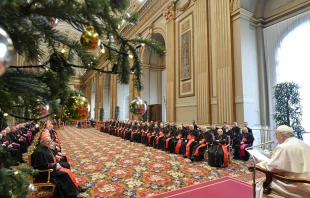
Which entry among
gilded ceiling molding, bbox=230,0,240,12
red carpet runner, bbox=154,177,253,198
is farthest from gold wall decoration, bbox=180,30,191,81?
red carpet runner, bbox=154,177,253,198

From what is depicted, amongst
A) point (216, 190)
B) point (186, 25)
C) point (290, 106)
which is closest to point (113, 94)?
point (186, 25)

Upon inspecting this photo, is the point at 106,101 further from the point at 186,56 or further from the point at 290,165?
the point at 290,165

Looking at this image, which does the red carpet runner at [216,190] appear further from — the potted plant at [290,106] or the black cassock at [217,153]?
the potted plant at [290,106]

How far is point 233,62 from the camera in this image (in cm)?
812

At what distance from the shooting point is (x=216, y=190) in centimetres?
373

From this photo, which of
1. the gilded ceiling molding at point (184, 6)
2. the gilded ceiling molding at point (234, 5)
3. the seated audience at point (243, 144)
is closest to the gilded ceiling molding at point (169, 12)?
the gilded ceiling molding at point (184, 6)

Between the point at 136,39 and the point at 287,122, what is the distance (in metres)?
7.10

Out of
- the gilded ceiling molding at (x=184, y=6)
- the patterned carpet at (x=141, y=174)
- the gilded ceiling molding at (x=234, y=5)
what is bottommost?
the patterned carpet at (x=141, y=174)

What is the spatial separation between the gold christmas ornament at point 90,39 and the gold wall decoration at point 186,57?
9052 millimetres

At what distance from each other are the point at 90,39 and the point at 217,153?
5396 mm

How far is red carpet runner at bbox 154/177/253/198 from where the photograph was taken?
3.50m

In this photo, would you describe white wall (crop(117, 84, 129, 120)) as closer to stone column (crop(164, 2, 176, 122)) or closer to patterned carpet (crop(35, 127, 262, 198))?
stone column (crop(164, 2, 176, 122))

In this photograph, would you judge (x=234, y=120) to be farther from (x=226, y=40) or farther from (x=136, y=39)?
(x=136, y=39)

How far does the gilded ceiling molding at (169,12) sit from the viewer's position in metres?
11.4
